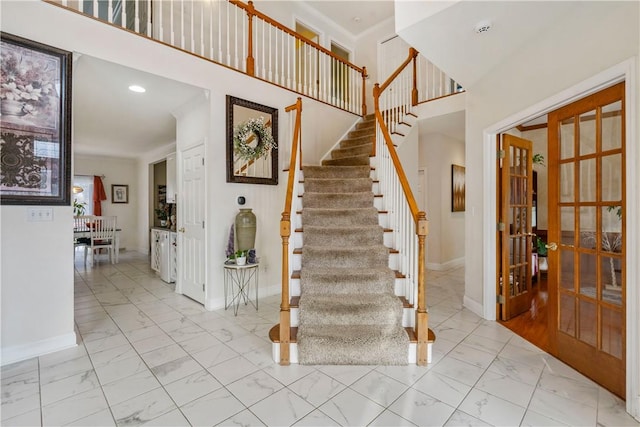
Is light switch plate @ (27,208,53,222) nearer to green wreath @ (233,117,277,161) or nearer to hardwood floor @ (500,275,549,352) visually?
green wreath @ (233,117,277,161)

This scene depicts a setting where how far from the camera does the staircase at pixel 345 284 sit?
2.26 m

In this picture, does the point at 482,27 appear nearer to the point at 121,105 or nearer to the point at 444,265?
the point at 121,105

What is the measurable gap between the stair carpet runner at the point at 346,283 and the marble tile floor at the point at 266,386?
153mm

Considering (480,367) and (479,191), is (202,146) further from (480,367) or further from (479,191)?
(480,367)

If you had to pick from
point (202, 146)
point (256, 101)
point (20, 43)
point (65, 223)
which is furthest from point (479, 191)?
point (20, 43)

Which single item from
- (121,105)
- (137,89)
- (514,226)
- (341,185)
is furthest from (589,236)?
(121,105)

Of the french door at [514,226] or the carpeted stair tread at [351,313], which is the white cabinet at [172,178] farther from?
the french door at [514,226]

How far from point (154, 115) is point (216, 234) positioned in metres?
2.39

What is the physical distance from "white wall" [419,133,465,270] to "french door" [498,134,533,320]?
91.0 inches

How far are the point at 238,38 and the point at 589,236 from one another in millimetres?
4938

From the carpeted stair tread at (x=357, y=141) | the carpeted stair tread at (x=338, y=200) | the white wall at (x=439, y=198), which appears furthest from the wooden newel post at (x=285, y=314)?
the white wall at (x=439, y=198)

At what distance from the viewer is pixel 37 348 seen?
238cm

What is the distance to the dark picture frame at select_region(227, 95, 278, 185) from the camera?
3.58m

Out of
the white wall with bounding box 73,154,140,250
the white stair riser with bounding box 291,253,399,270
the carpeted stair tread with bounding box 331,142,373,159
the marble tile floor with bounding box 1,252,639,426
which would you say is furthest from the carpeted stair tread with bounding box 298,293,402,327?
the white wall with bounding box 73,154,140,250
